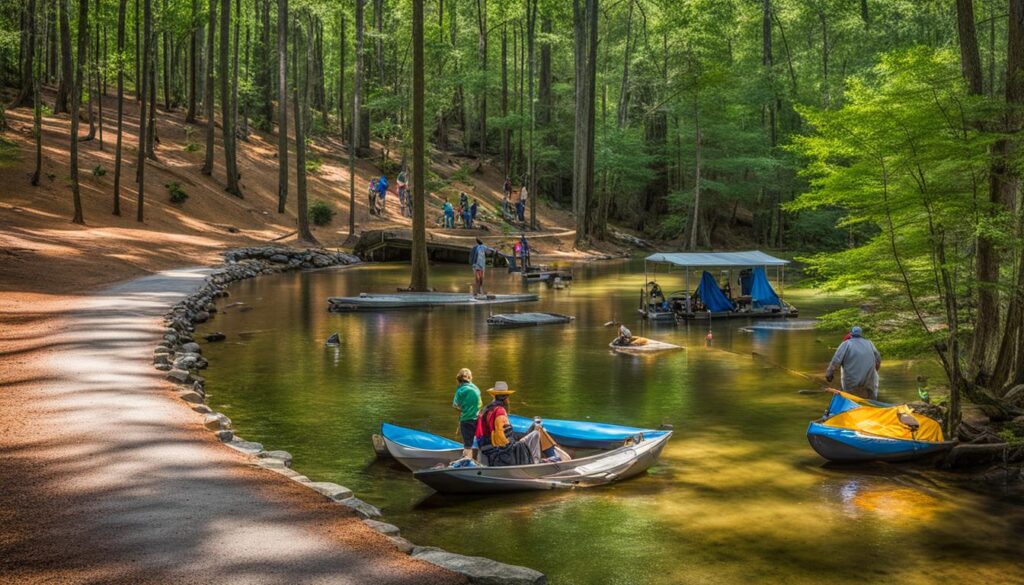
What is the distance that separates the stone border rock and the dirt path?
0.20 metres

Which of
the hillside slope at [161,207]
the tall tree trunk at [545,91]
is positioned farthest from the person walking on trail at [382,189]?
the tall tree trunk at [545,91]

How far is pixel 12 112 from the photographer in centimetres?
4622

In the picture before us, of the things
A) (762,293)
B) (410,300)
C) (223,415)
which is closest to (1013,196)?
(223,415)

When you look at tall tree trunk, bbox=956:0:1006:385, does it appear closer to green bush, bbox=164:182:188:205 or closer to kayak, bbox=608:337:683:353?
kayak, bbox=608:337:683:353

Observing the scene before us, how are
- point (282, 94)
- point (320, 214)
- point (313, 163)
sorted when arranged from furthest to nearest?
point (313, 163) < point (320, 214) < point (282, 94)

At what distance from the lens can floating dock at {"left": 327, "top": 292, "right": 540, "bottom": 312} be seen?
28703mm

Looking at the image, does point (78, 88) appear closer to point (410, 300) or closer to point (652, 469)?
point (410, 300)

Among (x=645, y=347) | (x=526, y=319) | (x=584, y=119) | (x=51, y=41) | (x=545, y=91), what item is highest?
(x=51, y=41)

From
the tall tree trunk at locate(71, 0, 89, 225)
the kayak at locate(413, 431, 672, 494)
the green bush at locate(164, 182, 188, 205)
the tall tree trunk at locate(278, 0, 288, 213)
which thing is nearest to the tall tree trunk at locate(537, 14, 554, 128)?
the tall tree trunk at locate(278, 0, 288, 213)

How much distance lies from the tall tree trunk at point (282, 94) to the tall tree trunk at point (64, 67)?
378 inches

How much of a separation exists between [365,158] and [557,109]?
17.3 m

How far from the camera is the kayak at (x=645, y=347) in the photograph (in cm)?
2266

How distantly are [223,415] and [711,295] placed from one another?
20027 mm

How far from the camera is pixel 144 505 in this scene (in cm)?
850
